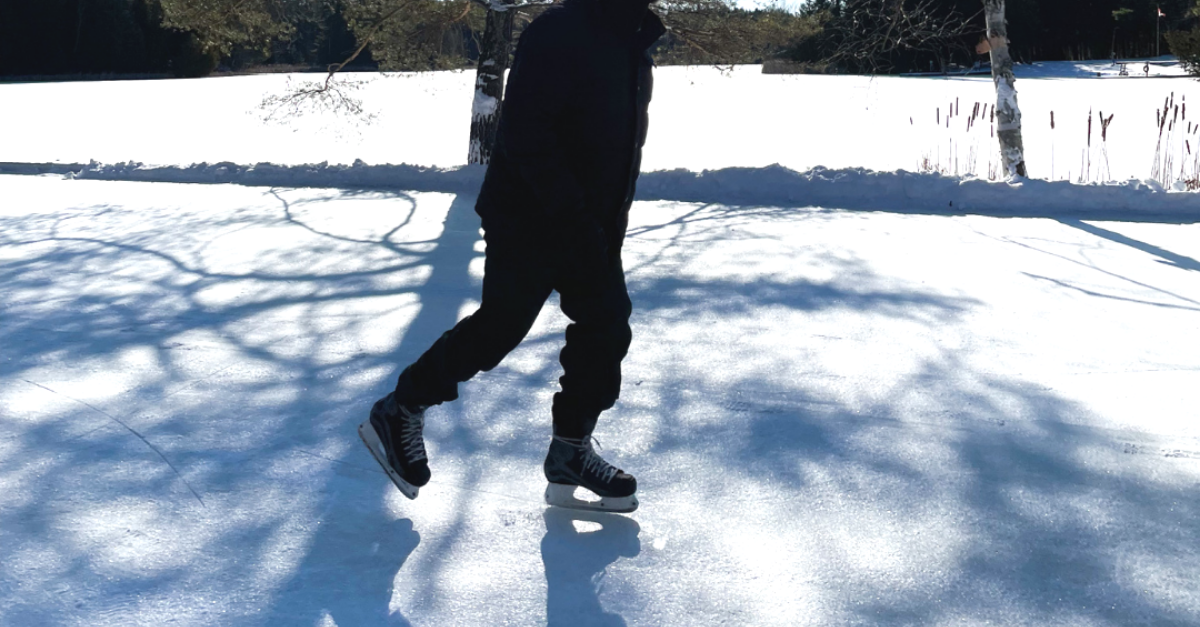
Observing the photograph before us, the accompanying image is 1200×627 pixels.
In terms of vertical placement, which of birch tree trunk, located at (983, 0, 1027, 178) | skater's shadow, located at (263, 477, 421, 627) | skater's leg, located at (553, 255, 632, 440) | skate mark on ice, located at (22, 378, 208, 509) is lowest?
skater's shadow, located at (263, 477, 421, 627)

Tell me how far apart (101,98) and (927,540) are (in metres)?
27.7

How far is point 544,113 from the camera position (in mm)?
2340

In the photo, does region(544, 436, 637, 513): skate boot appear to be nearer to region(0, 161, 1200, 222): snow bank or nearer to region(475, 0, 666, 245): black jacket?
region(475, 0, 666, 245): black jacket

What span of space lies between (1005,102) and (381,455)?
7.64 m

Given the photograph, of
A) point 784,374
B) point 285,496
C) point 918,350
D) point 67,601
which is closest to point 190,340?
point 285,496

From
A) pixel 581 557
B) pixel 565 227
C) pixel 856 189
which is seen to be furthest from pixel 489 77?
pixel 581 557

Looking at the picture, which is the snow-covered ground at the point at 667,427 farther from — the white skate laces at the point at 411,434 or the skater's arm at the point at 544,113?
the skater's arm at the point at 544,113

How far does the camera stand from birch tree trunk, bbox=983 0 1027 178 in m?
8.70

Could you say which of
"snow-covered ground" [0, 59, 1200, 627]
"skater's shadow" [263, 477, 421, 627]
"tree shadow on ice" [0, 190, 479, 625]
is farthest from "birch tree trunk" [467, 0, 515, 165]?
"skater's shadow" [263, 477, 421, 627]

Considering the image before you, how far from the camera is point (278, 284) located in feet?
18.2

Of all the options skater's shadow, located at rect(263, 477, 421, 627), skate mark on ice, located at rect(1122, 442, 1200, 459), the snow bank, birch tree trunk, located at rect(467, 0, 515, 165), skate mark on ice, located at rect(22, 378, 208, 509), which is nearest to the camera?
skater's shadow, located at rect(263, 477, 421, 627)

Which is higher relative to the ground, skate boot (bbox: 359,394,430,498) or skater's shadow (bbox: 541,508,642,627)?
skate boot (bbox: 359,394,430,498)

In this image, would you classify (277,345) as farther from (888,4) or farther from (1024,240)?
(888,4)

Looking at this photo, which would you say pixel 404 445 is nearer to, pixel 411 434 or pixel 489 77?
pixel 411 434
